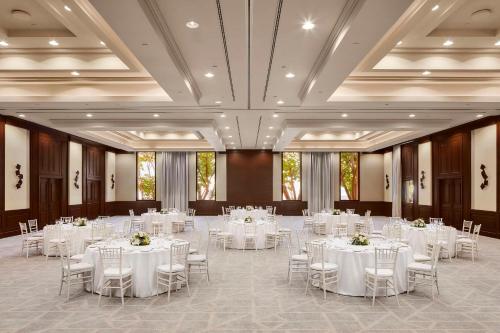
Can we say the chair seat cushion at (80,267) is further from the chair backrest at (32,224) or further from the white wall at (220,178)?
the white wall at (220,178)

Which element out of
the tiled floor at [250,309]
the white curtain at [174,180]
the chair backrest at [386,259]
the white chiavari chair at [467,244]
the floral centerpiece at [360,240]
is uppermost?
the white curtain at [174,180]

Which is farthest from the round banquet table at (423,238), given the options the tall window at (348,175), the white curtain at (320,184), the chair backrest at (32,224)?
the tall window at (348,175)

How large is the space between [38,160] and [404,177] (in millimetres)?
15032

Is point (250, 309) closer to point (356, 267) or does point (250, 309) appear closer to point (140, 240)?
point (356, 267)

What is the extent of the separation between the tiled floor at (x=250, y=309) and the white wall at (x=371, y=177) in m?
13.8

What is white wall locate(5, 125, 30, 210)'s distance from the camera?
1203cm

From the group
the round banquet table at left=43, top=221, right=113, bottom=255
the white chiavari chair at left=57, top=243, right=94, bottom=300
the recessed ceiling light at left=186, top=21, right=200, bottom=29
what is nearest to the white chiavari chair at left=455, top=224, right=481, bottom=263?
the recessed ceiling light at left=186, top=21, right=200, bottom=29

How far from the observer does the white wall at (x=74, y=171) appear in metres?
16.3

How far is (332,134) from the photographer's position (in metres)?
18.5

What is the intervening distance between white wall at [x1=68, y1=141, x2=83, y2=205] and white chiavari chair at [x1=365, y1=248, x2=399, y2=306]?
44.7 ft

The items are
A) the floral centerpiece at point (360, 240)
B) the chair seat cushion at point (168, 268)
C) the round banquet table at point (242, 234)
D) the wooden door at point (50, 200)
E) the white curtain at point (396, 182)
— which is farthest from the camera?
the white curtain at point (396, 182)

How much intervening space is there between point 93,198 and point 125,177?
291 centimetres

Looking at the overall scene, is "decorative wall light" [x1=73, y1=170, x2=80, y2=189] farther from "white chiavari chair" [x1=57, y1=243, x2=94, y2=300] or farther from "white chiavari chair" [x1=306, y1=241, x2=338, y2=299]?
"white chiavari chair" [x1=306, y1=241, x2=338, y2=299]

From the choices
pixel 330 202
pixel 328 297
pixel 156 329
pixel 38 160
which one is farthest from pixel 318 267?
pixel 330 202
